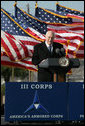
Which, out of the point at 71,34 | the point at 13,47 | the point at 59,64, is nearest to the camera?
the point at 59,64

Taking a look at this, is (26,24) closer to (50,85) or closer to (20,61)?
(20,61)

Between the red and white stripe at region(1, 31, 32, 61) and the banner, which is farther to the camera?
the red and white stripe at region(1, 31, 32, 61)

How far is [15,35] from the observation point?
707 inches

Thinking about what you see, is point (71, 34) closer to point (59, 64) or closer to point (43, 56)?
point (43, 56)

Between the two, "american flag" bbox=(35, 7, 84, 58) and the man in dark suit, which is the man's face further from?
"american flag" bbox=(35, 7, 84, 58)

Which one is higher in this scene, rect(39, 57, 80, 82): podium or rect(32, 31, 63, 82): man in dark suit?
rect(32, 31, 63, 82): man in dark suit

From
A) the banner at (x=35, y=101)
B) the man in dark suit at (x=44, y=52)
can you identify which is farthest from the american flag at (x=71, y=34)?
the banner at (x=35, y=101)

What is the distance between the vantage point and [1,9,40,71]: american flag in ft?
57.3

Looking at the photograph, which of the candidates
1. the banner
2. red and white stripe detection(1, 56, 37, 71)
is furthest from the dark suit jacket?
red and white stripe detection(1, 56, 37, 71)

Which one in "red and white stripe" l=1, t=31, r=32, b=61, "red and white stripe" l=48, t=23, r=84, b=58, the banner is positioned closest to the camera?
the banner

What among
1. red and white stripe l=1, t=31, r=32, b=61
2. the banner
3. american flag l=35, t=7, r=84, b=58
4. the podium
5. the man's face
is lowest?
the banner

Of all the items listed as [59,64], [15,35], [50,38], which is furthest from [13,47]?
[59,64]

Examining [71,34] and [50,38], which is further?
[71,34]

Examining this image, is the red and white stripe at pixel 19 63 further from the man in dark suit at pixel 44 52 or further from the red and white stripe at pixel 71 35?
the man in dark suit at pixel 44 52
